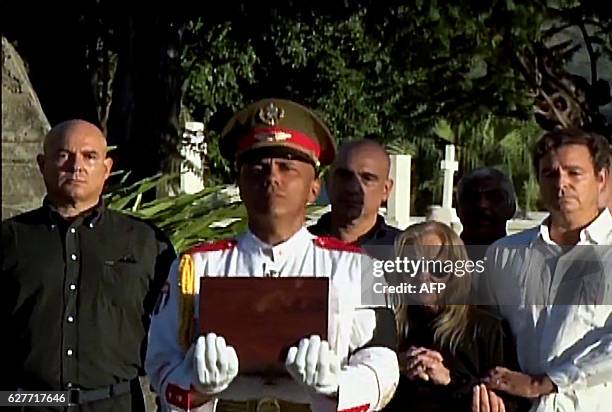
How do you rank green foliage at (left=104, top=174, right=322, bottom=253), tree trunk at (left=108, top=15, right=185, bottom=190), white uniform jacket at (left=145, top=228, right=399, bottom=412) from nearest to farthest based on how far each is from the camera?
white uniform jacket at (left=145, top=228, right=399, bottom=412)
green foliage at (left=104, top=174, right=322, bottom=253)
tree trunk at (left=108, top=15, right=185, bottom=190)

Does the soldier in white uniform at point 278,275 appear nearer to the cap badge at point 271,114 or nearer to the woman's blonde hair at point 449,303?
the cap badge at point 271,114

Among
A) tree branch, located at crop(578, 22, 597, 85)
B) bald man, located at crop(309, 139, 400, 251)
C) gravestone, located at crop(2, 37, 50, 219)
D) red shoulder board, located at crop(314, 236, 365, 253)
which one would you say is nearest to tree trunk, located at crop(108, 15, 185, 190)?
tree branch, located at crop(578, 22, 597, 85)

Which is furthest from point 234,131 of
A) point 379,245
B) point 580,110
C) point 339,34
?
point 339,34

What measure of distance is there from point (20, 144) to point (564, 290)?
225 cm

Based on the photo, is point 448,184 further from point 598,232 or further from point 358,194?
point 598,232

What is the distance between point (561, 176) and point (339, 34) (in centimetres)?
1060

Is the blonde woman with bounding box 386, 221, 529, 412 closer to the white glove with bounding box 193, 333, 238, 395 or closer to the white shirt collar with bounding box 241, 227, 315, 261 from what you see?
the white shirt collar with bounding box 241, 227, 315, 261

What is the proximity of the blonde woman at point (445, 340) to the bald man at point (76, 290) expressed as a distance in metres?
0.66

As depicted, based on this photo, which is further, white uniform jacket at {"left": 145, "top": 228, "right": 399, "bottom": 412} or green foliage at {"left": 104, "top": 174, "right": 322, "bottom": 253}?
green foliage at {"left": 104, "top": 174, "right": 322, "bottom": 253}

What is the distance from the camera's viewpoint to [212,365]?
258 centimetres

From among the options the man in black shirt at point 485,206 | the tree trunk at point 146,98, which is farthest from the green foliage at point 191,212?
the tree trunk at point 146,98

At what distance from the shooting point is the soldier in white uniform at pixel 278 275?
2.63 meters

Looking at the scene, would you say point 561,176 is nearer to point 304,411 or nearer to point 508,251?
point 508,251

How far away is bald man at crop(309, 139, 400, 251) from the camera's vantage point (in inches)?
148
